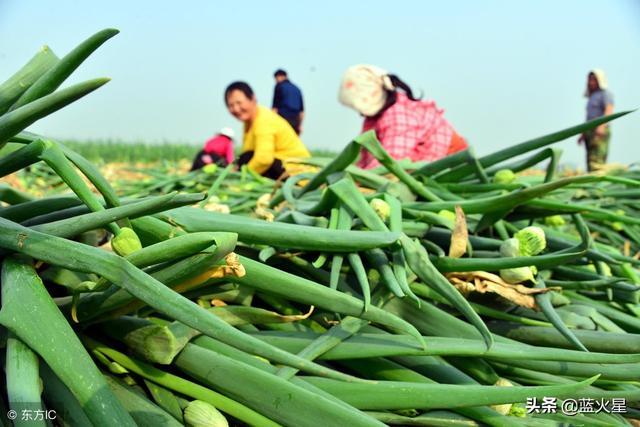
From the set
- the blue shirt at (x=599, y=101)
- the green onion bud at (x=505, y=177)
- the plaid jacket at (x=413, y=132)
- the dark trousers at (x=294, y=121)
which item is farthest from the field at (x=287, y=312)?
the blue shirt at (x=599, y=101)

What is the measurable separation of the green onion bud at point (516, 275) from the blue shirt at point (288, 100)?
5217 millimetres

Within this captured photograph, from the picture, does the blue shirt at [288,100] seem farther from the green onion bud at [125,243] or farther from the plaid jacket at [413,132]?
the green onion bud at [125,243]

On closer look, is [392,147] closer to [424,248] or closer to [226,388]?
[424,248]

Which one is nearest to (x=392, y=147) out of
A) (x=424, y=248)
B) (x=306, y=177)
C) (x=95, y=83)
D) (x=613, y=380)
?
(x=306, y=177)

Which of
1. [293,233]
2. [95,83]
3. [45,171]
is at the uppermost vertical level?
[95,83]

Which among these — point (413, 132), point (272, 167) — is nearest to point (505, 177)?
point (413, 132)

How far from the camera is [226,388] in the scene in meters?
0.77

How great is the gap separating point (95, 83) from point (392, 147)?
2213 millimetres

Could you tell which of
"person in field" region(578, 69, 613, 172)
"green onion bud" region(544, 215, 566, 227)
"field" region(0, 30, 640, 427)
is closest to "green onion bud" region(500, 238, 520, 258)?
"field" region(0, 30, 640, 427)

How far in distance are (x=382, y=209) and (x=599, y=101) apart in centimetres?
581

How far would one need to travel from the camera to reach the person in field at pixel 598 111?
6.28 meters

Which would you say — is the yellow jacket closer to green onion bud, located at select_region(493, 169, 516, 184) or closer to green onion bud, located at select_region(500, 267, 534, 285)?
green onion bud, located at select_region(493, 169, 516, 184)

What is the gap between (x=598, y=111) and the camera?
247 inches

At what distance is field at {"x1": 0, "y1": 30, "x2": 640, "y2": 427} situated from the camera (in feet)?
2.24
